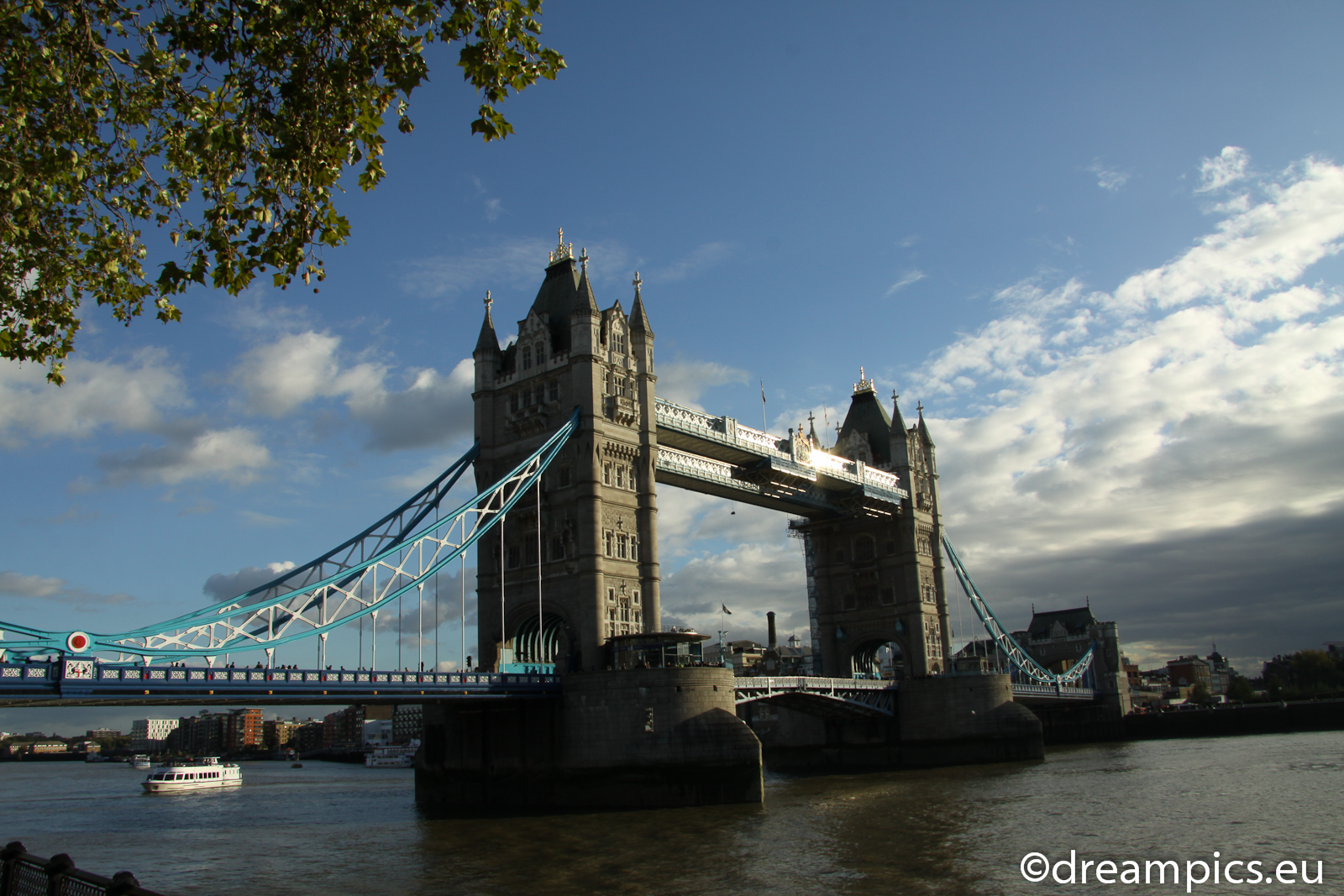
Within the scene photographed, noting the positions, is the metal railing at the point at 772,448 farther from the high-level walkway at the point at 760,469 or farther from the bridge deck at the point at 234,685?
the bridge deck at the point at 234,685

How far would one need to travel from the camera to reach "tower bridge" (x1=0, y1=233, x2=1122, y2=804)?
38125 millimetres

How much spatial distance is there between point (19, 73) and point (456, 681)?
3216cm

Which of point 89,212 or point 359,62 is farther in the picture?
point 89,212

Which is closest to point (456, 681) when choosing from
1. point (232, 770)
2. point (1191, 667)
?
point (232, 770)

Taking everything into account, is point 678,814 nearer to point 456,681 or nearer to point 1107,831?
point 456,681

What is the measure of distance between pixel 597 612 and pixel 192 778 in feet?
172

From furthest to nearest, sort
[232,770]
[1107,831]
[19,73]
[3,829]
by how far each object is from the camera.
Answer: [232,770] < [3,829] < [1107,831] < [19,73]

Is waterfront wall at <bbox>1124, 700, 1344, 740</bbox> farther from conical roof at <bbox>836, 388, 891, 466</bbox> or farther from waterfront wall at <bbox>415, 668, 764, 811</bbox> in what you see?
waterfront wall at <bbox>415, 668, 764, 811</bbox>

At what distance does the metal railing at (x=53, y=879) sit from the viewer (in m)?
9.30

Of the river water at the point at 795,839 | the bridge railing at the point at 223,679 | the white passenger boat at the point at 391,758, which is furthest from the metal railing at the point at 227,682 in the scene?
the white passenger boat at the point at 391,758

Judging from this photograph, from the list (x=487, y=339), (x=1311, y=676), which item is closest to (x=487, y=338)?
(x=487, y=339)

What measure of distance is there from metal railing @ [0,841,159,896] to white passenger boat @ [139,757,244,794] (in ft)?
251

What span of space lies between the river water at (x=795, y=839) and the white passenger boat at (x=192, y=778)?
873 inches

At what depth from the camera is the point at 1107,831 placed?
1272 inches
